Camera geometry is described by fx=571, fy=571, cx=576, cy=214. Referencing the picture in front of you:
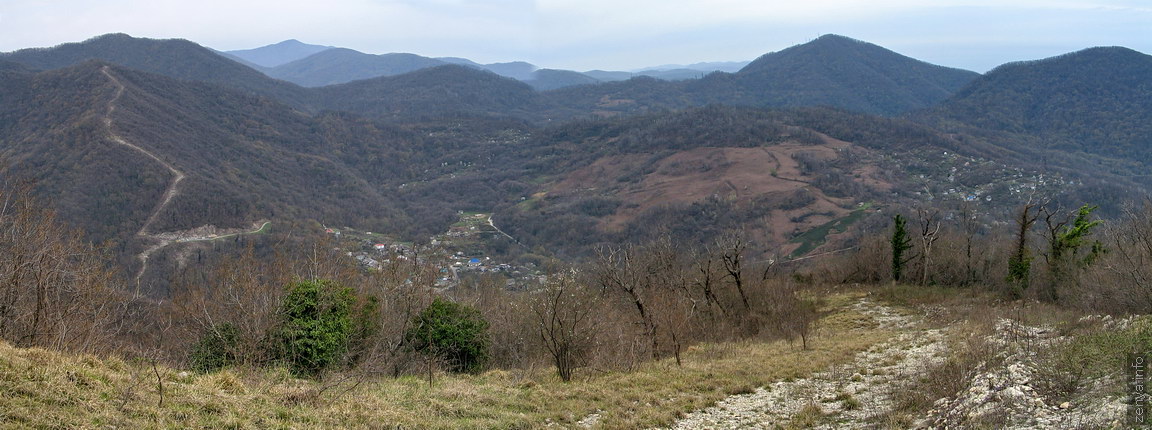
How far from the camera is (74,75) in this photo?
330ft

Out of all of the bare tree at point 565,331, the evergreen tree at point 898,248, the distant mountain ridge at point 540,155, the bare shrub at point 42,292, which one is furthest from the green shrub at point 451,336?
the distant mountain ridge at point 540,155

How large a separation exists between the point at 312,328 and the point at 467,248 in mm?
68425

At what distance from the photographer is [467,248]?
8138 centimetres

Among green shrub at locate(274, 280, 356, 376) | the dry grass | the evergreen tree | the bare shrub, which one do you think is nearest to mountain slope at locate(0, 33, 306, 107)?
the bare shrub

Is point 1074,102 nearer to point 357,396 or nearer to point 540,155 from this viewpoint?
point 540,155

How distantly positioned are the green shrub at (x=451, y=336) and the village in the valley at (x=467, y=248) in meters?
37.4

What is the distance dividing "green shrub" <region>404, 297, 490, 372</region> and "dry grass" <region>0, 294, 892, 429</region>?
2.97m

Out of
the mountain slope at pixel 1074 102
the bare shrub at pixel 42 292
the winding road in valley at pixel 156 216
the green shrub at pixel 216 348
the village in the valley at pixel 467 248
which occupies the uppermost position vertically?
the mountain slope at pixel 1074 102

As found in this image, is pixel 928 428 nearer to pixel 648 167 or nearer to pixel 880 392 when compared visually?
pixel 880 392

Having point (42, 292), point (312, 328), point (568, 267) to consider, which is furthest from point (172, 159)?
point (312, 328)

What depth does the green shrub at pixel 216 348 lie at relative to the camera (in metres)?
12.8

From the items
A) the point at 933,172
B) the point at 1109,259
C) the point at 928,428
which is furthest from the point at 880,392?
the point at 933,172

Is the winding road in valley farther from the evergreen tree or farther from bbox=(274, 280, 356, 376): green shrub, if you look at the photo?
the evergreen tree

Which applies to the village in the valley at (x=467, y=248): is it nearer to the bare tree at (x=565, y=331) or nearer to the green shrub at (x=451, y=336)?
the green shrub at (x=451, y=336)
